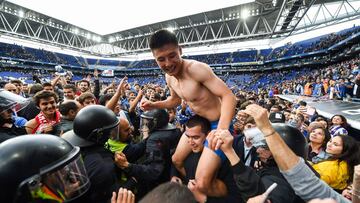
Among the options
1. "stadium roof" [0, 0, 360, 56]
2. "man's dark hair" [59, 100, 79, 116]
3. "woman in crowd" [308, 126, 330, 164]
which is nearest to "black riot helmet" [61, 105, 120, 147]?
"man's dark hair" [59, 100, 79, 116]

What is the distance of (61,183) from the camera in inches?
55.3

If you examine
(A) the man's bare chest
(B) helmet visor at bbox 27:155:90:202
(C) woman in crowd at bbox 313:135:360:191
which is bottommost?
(C) woman in crowd at bbox 313:135:360:191

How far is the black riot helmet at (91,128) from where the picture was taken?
2.07m

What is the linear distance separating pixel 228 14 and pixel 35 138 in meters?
33.0

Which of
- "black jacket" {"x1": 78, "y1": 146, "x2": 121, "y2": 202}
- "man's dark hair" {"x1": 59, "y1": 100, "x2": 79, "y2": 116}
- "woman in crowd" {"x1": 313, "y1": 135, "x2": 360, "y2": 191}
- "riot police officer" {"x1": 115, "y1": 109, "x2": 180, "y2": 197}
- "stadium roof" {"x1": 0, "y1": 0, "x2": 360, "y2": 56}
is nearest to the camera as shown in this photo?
"black jacket" {"x1": 78, "y1": 146, "x2": 121, "y2": 202}

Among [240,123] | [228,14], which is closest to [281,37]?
[228,14]

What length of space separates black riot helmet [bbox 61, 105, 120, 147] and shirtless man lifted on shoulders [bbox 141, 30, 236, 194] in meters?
0.82

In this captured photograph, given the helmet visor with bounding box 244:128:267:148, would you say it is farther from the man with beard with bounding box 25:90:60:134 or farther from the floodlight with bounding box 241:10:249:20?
the floodlight with bounding box 241:10:249:20

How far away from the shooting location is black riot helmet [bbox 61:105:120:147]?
81.4 inches

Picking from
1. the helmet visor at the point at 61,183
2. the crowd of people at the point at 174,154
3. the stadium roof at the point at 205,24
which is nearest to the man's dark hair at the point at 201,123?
the crowd of people at the point at 174,154

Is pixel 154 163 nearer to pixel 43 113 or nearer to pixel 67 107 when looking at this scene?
pixel 67 107

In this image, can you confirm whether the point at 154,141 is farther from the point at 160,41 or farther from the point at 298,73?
the point at 298,73

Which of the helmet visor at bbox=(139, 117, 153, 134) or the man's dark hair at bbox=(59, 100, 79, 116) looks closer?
the helmet visor at bbox=(139, 117, 153, 134)

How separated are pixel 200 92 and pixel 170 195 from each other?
164 cm
